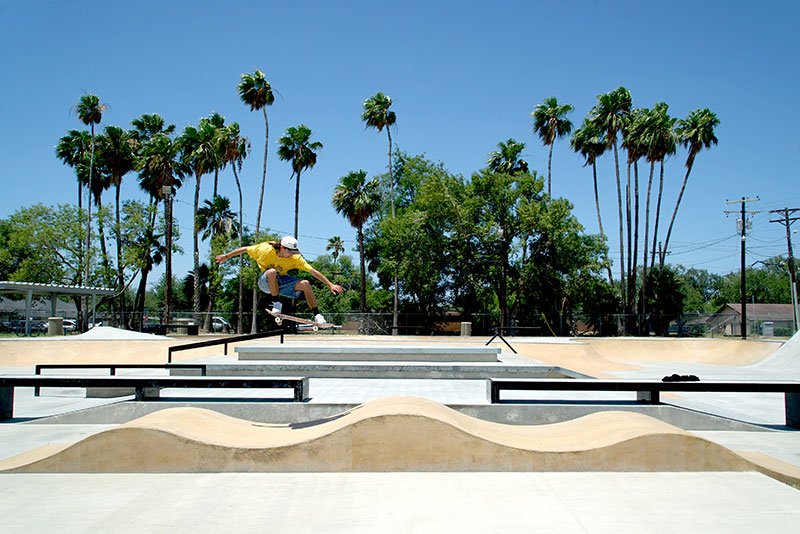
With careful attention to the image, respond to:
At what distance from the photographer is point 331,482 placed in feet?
18.5

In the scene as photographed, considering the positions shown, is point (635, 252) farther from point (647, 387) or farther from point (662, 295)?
point (647, 387)

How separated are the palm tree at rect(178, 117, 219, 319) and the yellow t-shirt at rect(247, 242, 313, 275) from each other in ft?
100

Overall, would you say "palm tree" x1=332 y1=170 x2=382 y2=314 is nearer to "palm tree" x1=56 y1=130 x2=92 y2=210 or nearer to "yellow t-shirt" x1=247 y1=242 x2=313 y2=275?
"palm tree" x1=56 y1=130 x2=92 y2=210

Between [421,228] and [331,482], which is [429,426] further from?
[421,228]

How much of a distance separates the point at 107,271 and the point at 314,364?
115 feet

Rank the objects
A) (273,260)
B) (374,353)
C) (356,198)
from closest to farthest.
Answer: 1. (273,260)
2. (374,353)
3. (356,198)

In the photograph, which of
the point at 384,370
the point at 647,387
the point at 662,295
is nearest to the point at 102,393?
the point at 384,370

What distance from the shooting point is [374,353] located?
1486 centimetres

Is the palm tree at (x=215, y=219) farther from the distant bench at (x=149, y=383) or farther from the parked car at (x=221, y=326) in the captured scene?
the distant bench at (x=149, y=383)

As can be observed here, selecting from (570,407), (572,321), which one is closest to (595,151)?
(572,321)

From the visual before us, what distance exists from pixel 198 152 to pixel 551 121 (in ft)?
85.5

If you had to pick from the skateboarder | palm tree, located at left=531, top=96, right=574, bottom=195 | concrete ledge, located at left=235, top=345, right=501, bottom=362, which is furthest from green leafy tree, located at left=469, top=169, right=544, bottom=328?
the skateboarder

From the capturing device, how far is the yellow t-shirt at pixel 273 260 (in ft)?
32.6

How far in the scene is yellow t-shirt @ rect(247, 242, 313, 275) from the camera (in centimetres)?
993
